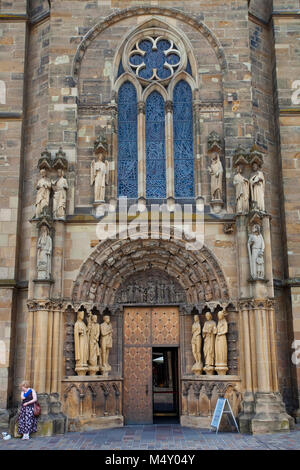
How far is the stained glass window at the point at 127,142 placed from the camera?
1428 cm

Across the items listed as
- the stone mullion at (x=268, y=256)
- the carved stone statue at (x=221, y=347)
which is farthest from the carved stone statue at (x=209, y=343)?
the stone mullion at (x=268, y=256)

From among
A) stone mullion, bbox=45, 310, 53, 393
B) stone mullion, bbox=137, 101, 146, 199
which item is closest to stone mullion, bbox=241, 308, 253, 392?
stone mullion, bbox=137, 101, 146, 199

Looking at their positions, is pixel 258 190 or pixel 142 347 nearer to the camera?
pixel 258 190

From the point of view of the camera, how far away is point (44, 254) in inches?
500

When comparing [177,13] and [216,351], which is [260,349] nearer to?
[216,351]

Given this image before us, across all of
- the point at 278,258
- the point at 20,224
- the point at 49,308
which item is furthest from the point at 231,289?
the point at 20,224

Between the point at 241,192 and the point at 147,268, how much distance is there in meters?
3.18

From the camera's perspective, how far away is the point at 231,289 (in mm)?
13055

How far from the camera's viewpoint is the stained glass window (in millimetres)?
14281

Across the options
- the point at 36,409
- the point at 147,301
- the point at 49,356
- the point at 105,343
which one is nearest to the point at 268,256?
the point at 147,301

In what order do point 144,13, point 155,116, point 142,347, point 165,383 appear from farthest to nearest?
point 165,383 → point 144,13 → point 155,116 → point 142,347

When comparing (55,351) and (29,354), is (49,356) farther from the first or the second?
(29,354)

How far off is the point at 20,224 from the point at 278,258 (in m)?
7.03

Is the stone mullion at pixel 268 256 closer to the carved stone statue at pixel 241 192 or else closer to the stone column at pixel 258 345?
the stone column at pixel 258 345
